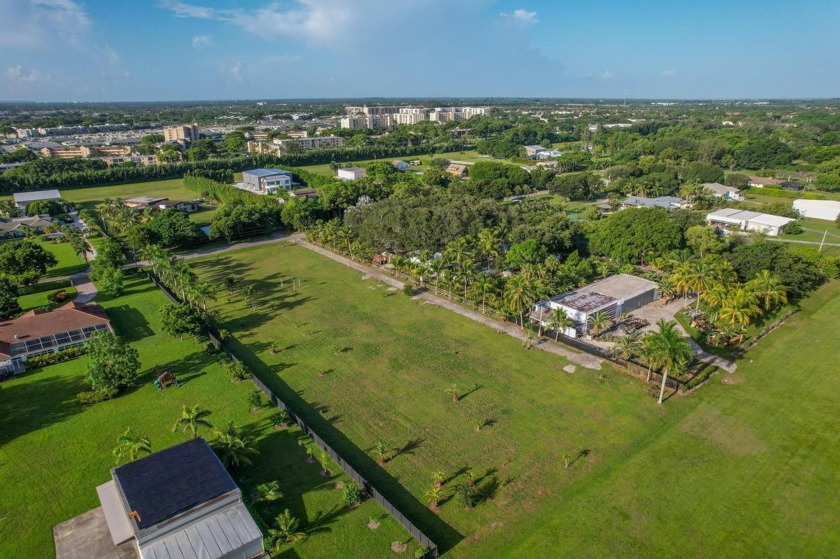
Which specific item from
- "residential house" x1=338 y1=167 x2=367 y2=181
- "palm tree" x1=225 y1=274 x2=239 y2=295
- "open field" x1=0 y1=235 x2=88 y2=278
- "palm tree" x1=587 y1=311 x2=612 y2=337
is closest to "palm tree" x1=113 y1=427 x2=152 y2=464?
"palm tree" x1=225 y1=274 x2=239 y2=295

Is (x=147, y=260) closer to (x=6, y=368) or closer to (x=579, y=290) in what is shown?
(x=6, y=368)

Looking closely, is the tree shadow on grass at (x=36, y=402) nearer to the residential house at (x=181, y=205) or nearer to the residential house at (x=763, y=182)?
the residential house at (x=181, y=205)

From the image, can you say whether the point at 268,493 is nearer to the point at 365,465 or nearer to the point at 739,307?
the point at 365,465

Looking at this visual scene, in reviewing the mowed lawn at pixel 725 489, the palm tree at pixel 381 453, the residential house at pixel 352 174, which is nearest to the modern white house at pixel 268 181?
the residential house at pixel 352 174

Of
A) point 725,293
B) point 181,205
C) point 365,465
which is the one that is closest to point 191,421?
point 365,465

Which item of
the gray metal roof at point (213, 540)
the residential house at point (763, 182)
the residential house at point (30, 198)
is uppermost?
the residential house at point (30, 198)

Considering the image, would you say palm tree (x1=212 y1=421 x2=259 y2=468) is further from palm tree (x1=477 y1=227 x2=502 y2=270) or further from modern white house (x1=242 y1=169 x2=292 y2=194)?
modern white house (x1=242 y1=169 x2=292 y2=194)

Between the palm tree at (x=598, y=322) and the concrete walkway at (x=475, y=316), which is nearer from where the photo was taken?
the concrete walkway at (x=475, y=316)
